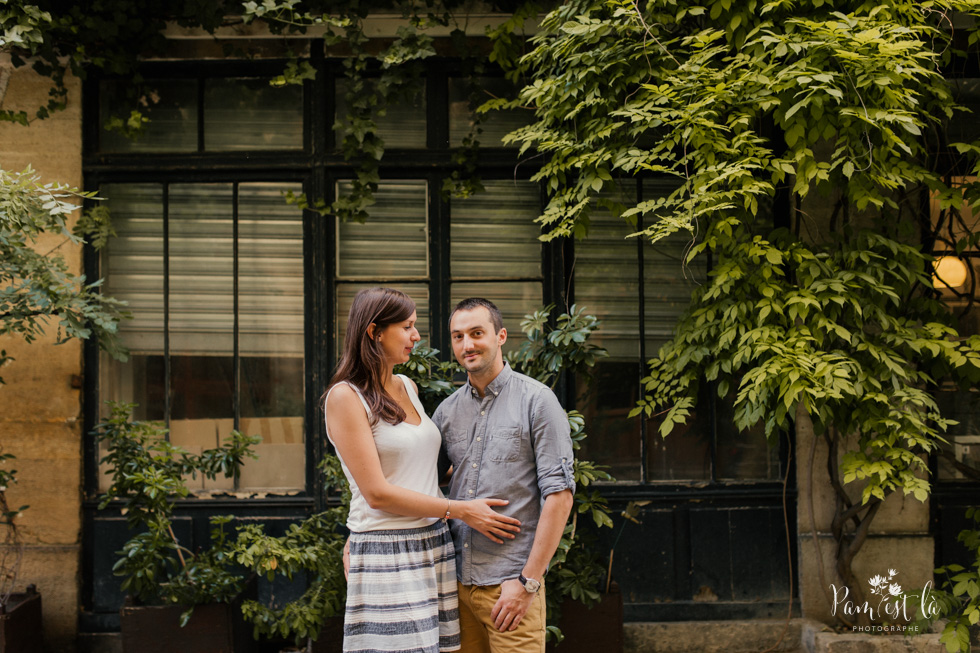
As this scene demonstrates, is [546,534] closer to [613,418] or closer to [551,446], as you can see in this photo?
[551,446]

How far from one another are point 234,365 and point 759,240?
11.7ft

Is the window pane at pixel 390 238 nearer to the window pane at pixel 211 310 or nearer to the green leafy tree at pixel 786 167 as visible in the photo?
the window pane at pixel 211 310

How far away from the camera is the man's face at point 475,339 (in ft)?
9.56

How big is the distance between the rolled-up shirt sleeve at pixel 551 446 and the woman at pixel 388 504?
0.21 m

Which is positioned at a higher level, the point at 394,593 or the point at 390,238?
the point at 390,238

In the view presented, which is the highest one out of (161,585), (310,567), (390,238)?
(390,238)

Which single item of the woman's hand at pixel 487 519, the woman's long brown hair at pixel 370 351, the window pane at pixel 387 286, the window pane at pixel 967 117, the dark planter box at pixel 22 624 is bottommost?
the dark planter box at pixel 22 624

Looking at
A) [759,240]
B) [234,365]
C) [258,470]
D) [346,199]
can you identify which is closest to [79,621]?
[258,470]

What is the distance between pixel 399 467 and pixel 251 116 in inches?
137

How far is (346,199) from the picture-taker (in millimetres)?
5070

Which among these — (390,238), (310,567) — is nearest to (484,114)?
(390,238)

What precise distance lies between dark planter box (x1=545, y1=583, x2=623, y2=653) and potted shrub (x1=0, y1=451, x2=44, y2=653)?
3.22 meters

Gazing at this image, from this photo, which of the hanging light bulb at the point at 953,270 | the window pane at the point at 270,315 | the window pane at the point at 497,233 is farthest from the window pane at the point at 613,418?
the hanging light bulb at the point at 953,270

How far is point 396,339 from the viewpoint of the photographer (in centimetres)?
288
